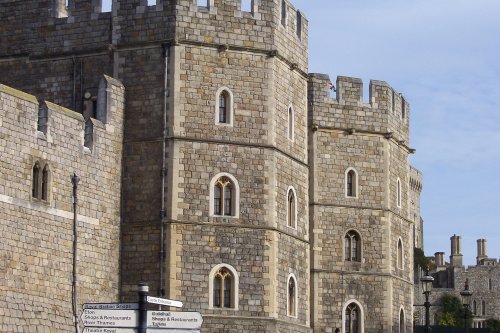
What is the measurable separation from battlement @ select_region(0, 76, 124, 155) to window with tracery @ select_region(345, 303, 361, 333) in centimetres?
1000

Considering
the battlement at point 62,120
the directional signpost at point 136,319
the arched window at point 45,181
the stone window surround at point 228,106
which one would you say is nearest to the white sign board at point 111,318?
the directional signpost at point 136,319

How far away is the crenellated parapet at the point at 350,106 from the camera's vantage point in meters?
41.0

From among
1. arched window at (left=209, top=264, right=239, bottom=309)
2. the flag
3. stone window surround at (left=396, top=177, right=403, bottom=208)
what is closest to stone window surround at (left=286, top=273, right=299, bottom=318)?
arched window at (left=209, top=264, right=239, bottom=309)

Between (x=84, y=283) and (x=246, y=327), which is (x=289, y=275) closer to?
(x=246, y=327)

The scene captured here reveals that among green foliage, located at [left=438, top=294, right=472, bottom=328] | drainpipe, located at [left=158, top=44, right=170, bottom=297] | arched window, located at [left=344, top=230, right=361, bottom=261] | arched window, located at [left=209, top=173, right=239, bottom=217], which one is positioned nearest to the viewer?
drainpipe, located at [left=158, top=44, right=170, bottom=297]

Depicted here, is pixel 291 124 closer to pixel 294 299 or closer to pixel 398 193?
pixel 294 299

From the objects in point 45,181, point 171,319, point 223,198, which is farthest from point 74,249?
point 171,319

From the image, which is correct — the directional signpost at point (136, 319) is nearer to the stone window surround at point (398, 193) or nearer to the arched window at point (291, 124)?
the arched window at point (291, 124)

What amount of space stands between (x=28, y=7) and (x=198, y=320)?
20.5 metres

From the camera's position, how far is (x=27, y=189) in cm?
3081

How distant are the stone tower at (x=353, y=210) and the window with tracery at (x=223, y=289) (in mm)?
6260

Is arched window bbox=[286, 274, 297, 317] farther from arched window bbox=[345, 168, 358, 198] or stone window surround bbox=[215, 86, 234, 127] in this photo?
arched window bbox=[345, 168, 358, 198]

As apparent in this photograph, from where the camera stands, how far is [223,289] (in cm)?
3422

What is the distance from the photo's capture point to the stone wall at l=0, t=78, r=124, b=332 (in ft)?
98.9
